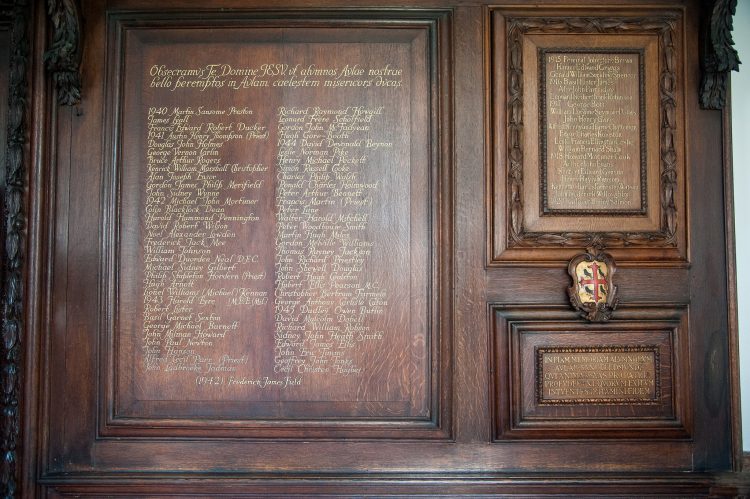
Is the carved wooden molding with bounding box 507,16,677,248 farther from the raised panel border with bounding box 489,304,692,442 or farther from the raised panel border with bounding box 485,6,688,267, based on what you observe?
the raised panel border with bounding box 489,304,692,442

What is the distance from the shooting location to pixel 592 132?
4059 millimetres

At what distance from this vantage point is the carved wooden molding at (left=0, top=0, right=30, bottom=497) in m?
3.95

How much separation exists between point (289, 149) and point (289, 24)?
0.75 m

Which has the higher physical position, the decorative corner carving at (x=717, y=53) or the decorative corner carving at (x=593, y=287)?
the decorative corner carving at (x=717, y=53)

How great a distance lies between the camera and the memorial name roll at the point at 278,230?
401 cm

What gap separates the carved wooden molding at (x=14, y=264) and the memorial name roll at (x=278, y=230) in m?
0.57

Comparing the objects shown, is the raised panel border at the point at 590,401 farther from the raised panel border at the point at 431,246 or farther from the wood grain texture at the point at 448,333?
the raised panel border at the point at 431,246

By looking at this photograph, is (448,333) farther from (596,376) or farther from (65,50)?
(65,50)

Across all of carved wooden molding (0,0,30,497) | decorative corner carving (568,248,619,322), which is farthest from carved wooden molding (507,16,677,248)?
carved wooden molding (0,0,30,497)

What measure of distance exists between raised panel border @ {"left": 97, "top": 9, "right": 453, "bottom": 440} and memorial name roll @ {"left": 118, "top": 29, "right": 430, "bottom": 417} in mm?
61

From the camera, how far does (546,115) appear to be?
4.05 m

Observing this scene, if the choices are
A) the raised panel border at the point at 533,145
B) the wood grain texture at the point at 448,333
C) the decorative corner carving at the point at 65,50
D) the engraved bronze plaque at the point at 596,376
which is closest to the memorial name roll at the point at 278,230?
the wood grain texture at the point at 448,333

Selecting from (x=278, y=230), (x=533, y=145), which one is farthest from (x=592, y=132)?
(x=278, y=230)

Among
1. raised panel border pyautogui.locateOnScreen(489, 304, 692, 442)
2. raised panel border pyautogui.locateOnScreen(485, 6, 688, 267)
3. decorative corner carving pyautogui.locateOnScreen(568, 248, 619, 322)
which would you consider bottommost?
raised panel border pyautogui.locateOnScreen(489, 304, 692, 442)
